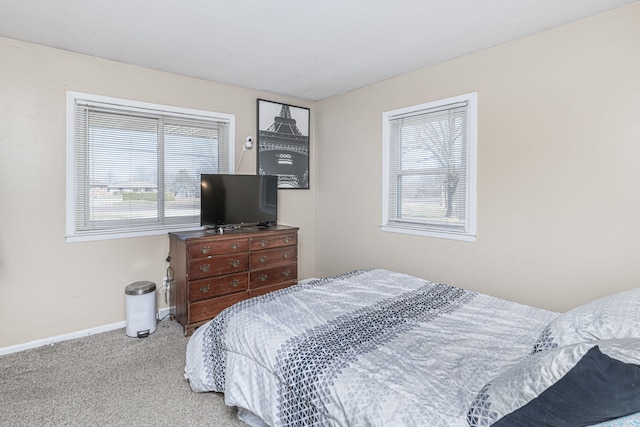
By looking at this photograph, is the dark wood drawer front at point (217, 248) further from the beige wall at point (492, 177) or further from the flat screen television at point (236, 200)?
the beige wall at point (492, 177)

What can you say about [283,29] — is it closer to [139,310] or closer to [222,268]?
[222,268]

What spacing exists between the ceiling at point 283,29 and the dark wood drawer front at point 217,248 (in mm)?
1721

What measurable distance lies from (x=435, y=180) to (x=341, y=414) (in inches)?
101

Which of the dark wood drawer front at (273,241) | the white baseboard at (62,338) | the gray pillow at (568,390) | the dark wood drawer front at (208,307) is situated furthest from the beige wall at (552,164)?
the white baseboard at (62,338)

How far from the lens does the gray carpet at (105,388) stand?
1.93 metres

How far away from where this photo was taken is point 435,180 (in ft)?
10.8

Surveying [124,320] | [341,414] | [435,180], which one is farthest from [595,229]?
[124,320]

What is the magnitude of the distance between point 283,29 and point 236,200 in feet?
5.67

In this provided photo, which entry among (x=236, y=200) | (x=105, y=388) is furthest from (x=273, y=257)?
(x=105, y=388)

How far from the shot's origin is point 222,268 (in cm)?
321

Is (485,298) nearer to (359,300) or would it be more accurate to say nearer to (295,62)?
(359,300)

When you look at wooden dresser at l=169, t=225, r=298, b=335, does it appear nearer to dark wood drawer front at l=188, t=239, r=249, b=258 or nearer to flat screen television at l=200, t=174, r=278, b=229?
dark wood drawer front at l=188, t=239, r=249, b=258

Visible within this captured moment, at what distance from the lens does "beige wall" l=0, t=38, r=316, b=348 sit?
8.82 ft

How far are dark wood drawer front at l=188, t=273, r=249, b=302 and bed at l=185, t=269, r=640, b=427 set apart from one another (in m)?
1.00
